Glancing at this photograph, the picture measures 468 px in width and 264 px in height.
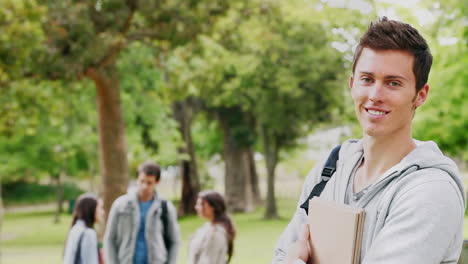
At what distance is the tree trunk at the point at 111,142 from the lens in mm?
19984

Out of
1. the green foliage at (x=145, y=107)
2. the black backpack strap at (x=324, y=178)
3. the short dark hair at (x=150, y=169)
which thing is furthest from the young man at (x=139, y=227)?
the green foliage at (x=145, y=107)

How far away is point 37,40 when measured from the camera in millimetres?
14930

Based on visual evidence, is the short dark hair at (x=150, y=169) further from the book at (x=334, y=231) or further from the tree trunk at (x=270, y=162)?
the tree trunk at (x=270, y=162)

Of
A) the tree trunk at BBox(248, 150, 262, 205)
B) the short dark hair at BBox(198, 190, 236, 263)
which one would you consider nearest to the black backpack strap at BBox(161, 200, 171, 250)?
the short dark hair at BBox(198, 190, 236, 263)

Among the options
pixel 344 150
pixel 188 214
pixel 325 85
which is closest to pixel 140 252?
pixel 344 150

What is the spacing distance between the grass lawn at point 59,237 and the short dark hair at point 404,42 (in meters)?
15.9

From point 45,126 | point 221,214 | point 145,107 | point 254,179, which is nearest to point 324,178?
point 221,214

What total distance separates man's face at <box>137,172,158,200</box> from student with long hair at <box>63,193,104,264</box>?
432mm

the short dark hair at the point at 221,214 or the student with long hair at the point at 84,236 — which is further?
the short dark hair at the point at 221,214

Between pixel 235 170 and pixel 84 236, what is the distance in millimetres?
30599

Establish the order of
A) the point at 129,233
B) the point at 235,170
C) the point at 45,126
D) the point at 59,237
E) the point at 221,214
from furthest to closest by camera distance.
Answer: the point at 235,170
the point at 45,126
the point at 59,237
the point at 221,214
the point at 129,233

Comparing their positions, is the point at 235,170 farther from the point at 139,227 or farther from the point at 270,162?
the point at 139,227

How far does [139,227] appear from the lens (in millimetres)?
6449

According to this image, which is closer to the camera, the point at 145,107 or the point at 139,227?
the point at 139,227
